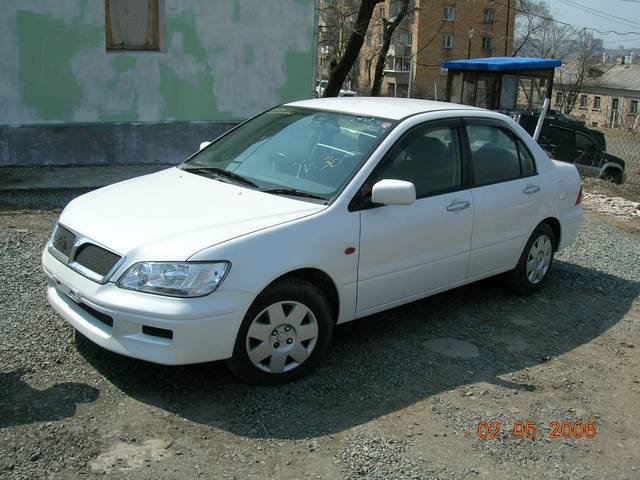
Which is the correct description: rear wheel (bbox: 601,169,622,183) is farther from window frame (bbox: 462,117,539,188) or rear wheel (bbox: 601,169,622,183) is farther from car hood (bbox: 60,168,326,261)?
car hood (bbox: 60,168,326,261)

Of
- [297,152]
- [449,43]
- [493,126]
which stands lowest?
[297,152]

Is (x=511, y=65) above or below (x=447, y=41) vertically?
below

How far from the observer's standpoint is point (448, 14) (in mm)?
63594

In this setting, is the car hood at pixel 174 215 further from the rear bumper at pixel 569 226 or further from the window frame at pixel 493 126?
the rear bumper at pixel 569 226

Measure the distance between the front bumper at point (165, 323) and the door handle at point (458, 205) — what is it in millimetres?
1886

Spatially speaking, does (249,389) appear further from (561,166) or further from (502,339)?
(561,166)

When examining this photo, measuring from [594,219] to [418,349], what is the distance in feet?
20.2

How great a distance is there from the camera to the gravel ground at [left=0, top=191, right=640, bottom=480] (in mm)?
3607

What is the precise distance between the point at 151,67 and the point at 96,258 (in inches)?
313

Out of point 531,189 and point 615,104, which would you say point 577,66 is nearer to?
point 615,104

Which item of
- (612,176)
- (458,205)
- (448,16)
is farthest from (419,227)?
(448,16)

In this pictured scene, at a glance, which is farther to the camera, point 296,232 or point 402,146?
point 402,146

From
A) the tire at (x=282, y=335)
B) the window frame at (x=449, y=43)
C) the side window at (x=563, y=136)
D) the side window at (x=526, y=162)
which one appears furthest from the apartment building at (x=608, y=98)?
the tire at (x=282, y=335)

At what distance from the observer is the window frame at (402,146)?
465cm
